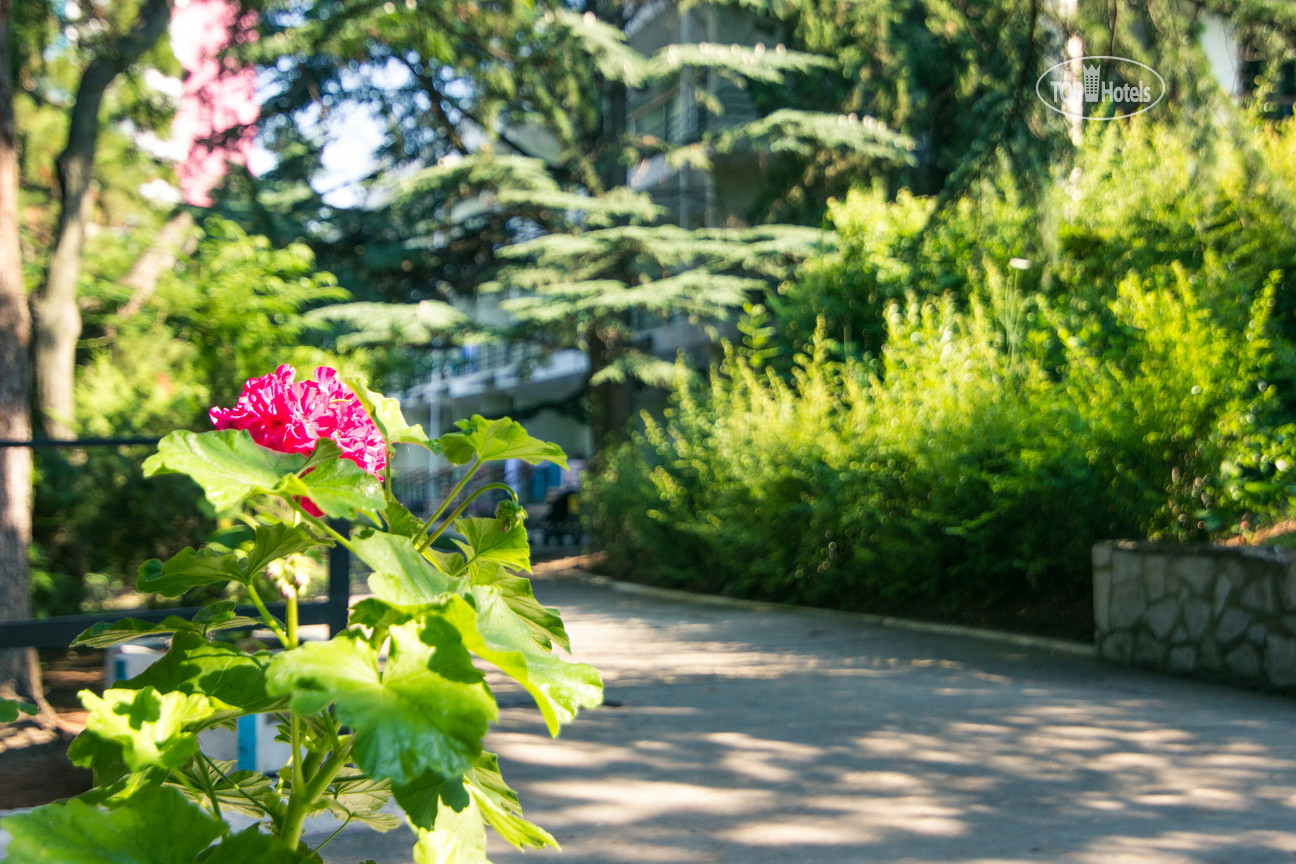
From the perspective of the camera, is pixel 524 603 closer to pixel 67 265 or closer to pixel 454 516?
pixel 454 516

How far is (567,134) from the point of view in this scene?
17750mm

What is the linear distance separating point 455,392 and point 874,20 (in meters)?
27.3

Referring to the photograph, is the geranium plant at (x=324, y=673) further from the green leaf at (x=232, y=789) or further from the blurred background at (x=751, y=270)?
the blurred background at (x=751, y=270)

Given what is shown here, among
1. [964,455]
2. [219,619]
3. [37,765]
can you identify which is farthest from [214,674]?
[964,455]

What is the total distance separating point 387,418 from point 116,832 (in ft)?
1.90

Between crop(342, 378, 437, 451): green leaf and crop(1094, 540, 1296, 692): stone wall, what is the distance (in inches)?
281

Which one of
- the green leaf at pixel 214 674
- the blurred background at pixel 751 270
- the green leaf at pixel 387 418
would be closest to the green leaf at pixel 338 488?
the green leaf at pixel 387 418

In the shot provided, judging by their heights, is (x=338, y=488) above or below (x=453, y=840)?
above

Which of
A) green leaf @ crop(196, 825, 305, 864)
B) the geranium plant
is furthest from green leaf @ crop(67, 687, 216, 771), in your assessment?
green leaf @ crop(196, 825, 305, 864)

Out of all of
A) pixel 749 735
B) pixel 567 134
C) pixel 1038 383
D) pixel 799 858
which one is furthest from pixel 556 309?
pixel 799 858

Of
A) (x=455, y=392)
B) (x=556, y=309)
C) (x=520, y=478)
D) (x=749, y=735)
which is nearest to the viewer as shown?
(x=749, y=735)

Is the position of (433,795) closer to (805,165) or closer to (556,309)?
(556,309)

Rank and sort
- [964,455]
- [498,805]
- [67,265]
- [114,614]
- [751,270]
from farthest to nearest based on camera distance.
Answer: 1. [751,270]
2. [964,455]
3. [67,265]
4. [114,614]
5. [498,805]

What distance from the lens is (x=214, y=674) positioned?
1.44m
